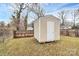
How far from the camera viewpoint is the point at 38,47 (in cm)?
188

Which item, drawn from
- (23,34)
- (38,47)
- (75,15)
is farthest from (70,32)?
(23,34)

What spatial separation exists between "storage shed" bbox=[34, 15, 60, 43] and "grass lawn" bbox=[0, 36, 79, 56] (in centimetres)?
5

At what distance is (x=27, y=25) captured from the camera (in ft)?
6.21

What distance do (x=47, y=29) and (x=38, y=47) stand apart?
194 millimetres

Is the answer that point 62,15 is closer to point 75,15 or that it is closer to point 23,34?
point 75,15

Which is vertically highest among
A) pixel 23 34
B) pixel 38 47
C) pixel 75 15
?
pixel 75 15

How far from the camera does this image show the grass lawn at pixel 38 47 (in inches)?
73.7

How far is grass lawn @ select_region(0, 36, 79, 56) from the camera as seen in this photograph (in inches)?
73.7

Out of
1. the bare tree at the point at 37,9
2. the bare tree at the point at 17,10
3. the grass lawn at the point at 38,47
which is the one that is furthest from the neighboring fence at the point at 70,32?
the bare tree at the point at 17,10

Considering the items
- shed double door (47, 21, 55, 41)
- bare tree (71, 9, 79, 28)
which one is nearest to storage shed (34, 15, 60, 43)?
shed double door (47, 21, 55, 41)

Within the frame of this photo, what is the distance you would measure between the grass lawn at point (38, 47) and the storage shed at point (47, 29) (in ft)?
0.16

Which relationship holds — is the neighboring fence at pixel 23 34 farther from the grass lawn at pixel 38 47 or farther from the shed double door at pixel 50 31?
the shed double door at pixel 50 31

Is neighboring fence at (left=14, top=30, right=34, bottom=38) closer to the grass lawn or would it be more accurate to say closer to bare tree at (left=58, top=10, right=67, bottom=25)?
the grass lawn

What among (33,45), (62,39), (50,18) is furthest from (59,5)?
(33,45)
